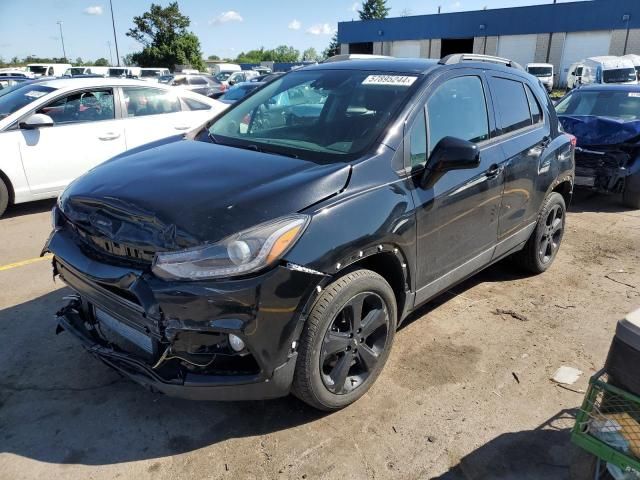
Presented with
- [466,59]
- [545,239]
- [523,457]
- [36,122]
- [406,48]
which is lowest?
[523,457]

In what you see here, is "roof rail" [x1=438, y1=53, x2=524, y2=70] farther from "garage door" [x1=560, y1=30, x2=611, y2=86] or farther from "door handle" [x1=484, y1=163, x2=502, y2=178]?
"garage door" [x1=560, y1=30, x2=611, y2=86]

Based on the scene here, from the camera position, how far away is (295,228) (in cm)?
236

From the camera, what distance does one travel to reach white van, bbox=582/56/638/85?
20.7 meters

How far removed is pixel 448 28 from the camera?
45.8m

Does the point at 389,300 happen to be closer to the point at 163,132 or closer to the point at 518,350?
the point at 518,350

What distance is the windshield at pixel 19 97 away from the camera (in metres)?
6.35

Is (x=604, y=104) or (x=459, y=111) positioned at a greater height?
(x=459, y=111)

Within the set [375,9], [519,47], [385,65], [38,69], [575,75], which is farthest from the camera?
[375,9]

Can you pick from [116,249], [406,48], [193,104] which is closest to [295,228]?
[116,249]

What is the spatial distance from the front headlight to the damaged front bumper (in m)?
0.04

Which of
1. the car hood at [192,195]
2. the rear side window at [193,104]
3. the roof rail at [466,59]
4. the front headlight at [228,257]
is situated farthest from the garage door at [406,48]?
the front headlight at [228,257]

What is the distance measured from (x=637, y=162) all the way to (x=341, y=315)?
20.7 ft

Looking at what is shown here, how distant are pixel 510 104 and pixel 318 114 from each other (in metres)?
1.64

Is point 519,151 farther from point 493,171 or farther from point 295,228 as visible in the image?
point 295,228
